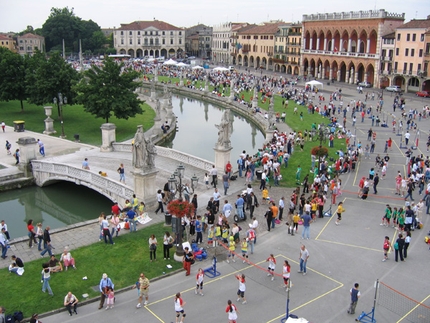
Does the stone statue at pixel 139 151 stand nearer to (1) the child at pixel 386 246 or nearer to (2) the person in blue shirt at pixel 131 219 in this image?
(2) the person in blue shirt at pixel 131 219

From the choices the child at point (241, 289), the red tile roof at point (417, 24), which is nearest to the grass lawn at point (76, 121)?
the child at point (241, 289)

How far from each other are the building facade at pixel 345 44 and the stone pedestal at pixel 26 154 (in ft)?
193

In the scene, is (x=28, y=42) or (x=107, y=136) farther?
(x=28, y=42)

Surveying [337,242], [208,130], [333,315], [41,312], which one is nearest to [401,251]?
[337,242]

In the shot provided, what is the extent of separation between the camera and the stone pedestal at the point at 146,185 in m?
21.4

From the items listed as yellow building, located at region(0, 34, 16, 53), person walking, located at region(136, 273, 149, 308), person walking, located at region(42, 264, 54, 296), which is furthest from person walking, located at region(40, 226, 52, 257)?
yellow building, located at region(0, 34, 16, 53)

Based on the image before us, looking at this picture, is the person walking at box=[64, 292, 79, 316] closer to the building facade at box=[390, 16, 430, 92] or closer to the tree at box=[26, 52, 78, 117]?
the tree at box=[26, 52, 78, 117]

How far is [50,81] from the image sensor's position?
139 ft

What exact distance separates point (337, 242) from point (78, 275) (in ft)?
34.0

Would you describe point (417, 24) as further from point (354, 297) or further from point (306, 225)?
point (354, 297)

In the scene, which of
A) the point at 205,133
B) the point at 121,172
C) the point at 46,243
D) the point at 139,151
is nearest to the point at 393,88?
the point at 205,133

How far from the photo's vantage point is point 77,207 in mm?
26328

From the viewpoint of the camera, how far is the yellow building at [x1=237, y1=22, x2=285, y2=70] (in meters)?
104

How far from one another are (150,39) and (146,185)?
126 meters
